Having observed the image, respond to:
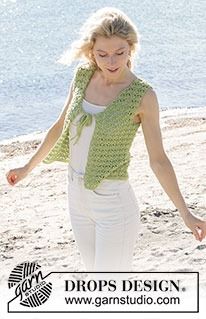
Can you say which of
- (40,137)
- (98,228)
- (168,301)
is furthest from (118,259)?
(40,137)

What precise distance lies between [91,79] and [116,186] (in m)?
0.51

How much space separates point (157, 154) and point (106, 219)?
1.15ft

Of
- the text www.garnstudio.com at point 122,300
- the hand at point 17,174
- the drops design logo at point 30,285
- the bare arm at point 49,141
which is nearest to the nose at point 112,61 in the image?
the bare arm at point 49,141

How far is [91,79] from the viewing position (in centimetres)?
385

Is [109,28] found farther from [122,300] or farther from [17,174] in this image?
[122,300]

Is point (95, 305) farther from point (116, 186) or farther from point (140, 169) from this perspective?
point (140, 169)

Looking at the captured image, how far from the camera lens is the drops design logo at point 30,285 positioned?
4581mm

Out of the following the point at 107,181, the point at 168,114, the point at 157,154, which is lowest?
the point at 107,181

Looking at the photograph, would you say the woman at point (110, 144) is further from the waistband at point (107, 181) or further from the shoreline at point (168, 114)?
the shoreline at point (168, 114)

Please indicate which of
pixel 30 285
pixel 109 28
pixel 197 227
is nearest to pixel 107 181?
pixel 197 227

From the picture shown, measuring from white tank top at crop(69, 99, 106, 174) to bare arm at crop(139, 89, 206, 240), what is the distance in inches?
7.5

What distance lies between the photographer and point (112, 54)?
3.62 metres

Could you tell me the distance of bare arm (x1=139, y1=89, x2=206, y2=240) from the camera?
11.9 ft

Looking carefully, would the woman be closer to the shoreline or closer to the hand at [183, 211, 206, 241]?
the hand at [183, 211, 206, 241]
